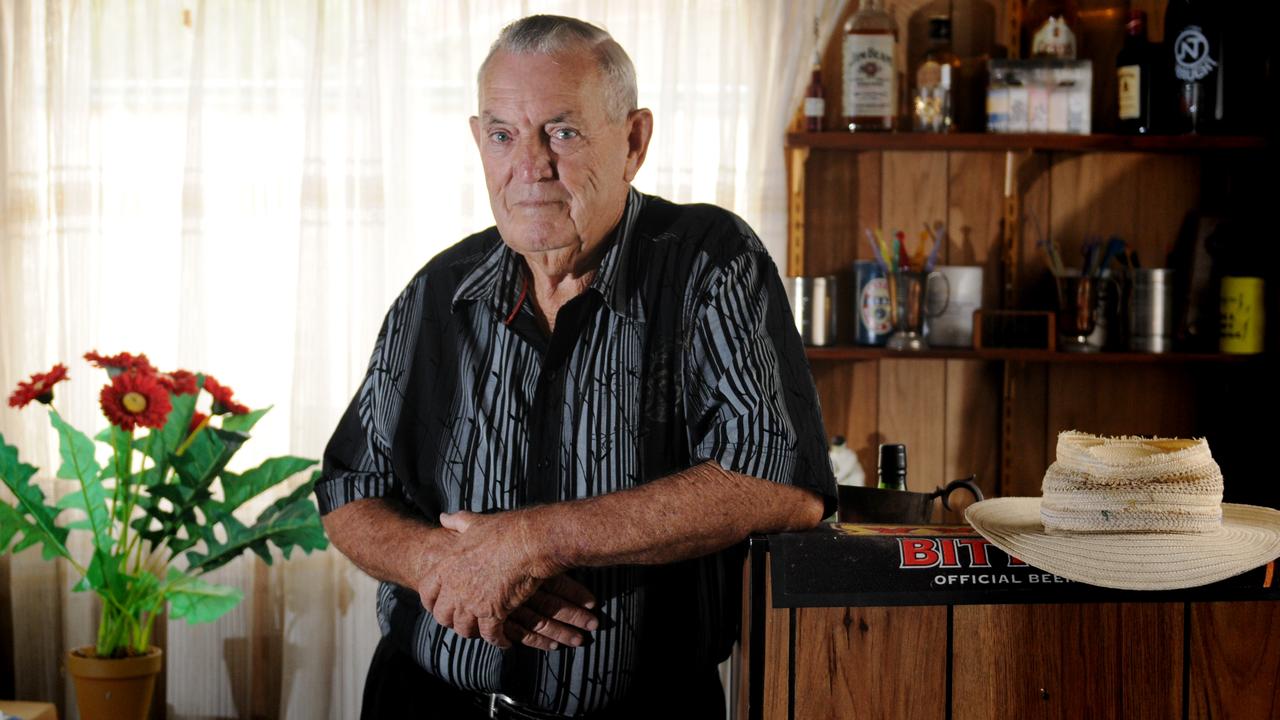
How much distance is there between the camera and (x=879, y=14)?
2367 mm

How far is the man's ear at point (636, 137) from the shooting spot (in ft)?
4.34

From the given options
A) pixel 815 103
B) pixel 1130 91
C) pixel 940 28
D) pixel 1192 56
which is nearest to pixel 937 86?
pixel 940 28

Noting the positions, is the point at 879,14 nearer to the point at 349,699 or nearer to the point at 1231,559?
the point at 1231,559

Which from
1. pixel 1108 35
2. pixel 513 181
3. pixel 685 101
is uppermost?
pixel 1108 35

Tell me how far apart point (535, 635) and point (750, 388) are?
0.35m

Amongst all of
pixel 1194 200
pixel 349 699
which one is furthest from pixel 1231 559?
pixel 349 699

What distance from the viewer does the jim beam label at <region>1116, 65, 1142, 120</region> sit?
2.35 meters

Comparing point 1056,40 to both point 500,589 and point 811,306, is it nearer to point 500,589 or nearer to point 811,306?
point 811,306

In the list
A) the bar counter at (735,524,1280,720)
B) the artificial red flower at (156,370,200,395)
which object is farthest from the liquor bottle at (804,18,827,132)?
the bar counter at (735,524,1280,720)

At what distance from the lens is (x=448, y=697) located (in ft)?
4.21

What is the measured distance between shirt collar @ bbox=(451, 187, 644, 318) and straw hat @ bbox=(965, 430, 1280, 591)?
48cm

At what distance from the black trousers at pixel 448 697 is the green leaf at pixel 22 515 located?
116 cm

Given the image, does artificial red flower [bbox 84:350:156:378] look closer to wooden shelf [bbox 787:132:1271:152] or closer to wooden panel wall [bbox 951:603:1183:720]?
wooden shelf [bbox 787:132:1271:152]

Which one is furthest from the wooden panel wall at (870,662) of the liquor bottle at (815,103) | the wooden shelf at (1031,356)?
the liquor bottle at (815,103)
